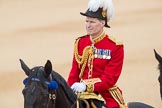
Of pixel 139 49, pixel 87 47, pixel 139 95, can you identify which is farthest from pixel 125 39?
pixel 87 47

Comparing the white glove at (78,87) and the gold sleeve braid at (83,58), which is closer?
the white glove at (78,87)

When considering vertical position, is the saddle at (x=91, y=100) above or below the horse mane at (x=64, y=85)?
below

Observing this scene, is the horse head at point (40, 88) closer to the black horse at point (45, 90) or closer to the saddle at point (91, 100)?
the black horse at point (45, 90)

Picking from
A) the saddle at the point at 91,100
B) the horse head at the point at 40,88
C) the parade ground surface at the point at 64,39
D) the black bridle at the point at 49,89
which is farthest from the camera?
the parade ground surface at the point at 64,39

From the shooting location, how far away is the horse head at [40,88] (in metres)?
5.02

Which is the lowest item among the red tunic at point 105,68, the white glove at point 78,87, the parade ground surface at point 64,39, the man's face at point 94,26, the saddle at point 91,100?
the saddle at point 91,100

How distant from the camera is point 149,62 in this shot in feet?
49.4

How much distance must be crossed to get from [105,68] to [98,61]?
0.46 feet

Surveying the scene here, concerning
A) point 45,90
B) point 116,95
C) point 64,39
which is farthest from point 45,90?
point 64,39

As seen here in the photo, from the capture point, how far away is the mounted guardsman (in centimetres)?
611

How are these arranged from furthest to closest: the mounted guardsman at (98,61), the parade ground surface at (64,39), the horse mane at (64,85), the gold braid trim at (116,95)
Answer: the parade ground surface at (64,39) < the gold braid trim at (116,95) < the mounted guardsman at (98,61) < the horse mane at (64,85)

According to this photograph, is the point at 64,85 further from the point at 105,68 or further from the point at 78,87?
the point at 105,68

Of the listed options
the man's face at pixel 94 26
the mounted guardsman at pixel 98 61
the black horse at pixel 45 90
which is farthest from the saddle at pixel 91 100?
the man's face at pixel 94 26

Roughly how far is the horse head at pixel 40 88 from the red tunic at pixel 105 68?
0.96m
